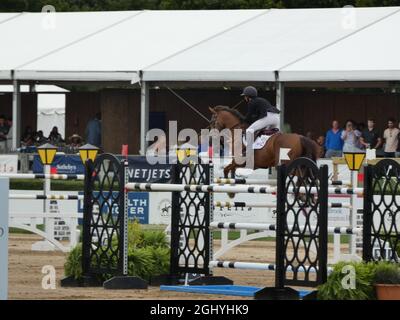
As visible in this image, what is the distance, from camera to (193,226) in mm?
12602

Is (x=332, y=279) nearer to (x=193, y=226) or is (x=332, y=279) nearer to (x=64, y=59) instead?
(x=193, y=226)

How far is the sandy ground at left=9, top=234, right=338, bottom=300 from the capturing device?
11.5 metres

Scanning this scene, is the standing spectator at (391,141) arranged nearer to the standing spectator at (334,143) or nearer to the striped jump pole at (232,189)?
the standing spectator at (334,143)

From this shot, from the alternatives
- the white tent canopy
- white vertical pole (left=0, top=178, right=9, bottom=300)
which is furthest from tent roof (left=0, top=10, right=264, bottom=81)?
white vertical pole (left=0, top=178, right=9, bottom=300)

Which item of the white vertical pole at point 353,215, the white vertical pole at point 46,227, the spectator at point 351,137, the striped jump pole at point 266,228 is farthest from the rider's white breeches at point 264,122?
the spectator at point 351,137

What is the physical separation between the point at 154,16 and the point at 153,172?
6671 mm

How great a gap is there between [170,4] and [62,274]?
33.2 m

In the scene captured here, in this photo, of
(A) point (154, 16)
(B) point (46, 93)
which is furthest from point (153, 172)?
(B) point (46, 93)

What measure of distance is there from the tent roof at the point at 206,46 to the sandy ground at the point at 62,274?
7.86 metres

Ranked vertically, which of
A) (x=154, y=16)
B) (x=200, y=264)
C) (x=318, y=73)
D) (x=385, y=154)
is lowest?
(x=200, y=264)

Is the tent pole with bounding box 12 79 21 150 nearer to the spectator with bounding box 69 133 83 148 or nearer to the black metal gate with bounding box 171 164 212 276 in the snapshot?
the spectator with bounding box 69 133 83 148

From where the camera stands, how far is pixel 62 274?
44.5ft

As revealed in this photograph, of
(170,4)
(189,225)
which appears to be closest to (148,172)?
(189,225)

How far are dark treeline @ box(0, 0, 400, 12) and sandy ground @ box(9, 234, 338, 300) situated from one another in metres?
24.9
